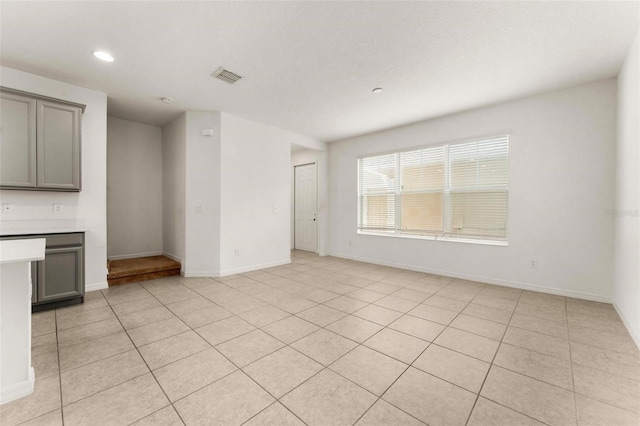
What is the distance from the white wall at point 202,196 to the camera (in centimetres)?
454

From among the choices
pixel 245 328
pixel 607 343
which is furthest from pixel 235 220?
pixel 607 343

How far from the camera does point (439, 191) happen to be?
4855 mm

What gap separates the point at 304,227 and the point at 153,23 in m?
5.51

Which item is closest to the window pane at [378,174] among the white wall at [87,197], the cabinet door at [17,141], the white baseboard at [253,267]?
the white baseboard at [253,267]

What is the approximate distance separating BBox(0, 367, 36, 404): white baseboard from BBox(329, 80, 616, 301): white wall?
5.08 m

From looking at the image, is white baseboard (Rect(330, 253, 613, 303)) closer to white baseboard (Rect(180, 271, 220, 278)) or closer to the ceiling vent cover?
white baseboard (Rect(180, 271, 220, 278))

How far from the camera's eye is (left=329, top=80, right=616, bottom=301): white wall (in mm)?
3379

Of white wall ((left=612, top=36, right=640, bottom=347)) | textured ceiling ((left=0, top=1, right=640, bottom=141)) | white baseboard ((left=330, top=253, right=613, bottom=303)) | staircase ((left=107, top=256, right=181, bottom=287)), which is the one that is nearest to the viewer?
textured ceiling ((left=0, top=1, right=640, bottom=141))

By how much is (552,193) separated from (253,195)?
4.78 meters

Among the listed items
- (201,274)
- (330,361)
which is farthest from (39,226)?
(330,361)

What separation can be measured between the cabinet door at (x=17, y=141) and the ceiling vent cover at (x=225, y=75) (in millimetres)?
2163

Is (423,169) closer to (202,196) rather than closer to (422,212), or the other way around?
(422,212)

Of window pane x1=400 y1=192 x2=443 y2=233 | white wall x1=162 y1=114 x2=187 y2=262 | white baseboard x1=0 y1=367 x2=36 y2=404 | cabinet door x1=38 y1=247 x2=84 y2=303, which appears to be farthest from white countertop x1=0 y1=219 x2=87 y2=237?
window pane x1=400 y1=192 x2=443 y2=233

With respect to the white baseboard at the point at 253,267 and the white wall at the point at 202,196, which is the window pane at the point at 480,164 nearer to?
the white baseboard at the point at 253,267
